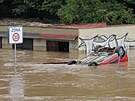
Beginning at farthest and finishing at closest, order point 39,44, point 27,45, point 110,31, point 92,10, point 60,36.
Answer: point 92,10 < point 27,45 < point 110,31 < point 39,44 < point 60,36

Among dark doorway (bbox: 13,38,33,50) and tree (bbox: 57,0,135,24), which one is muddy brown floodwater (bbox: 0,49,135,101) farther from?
tree (bbox: 57,0,135,24)

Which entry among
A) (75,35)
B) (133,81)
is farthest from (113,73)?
(75,35)

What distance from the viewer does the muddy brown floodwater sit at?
20.3 meters

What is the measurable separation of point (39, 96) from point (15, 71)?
9329 mm

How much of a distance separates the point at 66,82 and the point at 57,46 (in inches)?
911

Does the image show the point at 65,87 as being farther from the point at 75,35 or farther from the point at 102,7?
the point at 102,7

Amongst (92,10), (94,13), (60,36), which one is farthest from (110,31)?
(92,10)

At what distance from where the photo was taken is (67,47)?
158 ft

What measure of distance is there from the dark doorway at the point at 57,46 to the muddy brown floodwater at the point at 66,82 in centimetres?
1334

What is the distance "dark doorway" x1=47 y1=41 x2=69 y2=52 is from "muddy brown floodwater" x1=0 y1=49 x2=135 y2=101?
13.3 metres

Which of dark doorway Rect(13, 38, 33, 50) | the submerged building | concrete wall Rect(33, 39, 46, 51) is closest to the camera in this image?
the submerged building

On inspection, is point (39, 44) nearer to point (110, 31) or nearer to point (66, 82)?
point (110, 31)

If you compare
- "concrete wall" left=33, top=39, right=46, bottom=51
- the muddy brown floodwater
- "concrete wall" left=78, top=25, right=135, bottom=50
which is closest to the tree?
"concrete wall" left=78, top=25, right=135, bottom=50

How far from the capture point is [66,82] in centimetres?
2462
